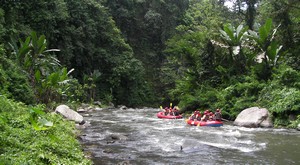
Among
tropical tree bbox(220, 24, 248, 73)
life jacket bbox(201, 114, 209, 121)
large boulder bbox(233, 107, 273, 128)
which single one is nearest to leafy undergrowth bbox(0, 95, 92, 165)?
life jacket bbox(201, 114, 209, 121)

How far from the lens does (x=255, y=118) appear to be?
507 inches

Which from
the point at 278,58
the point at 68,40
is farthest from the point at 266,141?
the point at 68,40

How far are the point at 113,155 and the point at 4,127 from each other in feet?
9.18

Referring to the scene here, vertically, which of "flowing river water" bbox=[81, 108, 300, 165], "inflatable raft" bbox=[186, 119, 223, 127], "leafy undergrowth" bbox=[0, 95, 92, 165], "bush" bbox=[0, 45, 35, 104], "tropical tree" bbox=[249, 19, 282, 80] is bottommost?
"flowing river water" bbox=[81, 108, 300, 165]

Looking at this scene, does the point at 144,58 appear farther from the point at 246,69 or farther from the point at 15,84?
the point at 15,84

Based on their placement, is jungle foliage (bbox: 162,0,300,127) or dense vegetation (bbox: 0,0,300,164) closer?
dense vegetation (bbox: 0,0,300,164)

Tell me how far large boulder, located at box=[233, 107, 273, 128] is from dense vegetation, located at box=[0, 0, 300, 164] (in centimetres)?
38

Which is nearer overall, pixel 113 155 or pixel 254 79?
pixel 113 155

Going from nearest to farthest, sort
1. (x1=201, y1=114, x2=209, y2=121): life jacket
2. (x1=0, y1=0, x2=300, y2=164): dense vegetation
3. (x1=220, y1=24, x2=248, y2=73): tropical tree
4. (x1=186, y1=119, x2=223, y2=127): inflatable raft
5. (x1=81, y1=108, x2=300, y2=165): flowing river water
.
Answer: (x1=81, y1=108, x2=300, y2=165): flowing river water
(x1=0, y1=0, x2=300, y2=164): dense vegetation
(x1=186, y1=119, x2=223, y2=127): inflatable raft
(x1=201, y1=114, x2=209, y2=121): life jacket
(x1=220, y1=24, x2=248, y2=73): tropical tree

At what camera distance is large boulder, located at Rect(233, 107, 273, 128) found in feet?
41.5

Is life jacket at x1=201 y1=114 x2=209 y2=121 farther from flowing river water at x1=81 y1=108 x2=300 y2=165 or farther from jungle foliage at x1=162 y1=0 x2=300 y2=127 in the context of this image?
flowing river water at x1=81 y1=108 x2=300 y2=165

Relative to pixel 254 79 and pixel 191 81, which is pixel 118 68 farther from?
pixel 254 79

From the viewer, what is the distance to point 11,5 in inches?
585

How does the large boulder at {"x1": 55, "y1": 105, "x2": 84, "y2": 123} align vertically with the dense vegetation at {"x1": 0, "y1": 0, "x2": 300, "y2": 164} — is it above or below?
below
